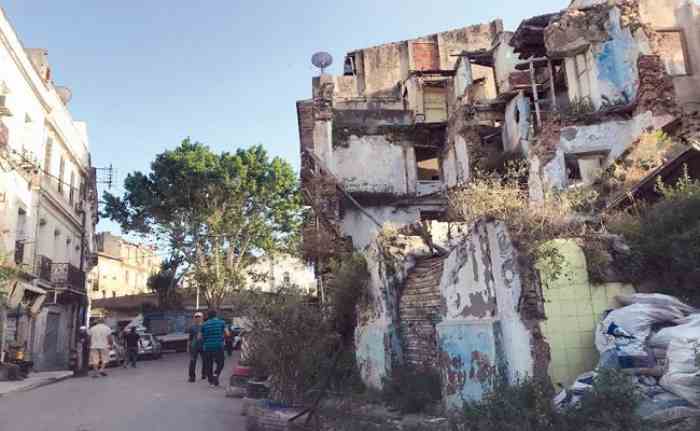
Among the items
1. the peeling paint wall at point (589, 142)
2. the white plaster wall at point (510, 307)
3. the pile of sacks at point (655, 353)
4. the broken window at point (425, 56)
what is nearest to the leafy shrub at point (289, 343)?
the white plaster wall at point (510, 307)

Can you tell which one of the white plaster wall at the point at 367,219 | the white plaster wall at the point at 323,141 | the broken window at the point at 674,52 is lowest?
the white plaster wall at the point at 367,219

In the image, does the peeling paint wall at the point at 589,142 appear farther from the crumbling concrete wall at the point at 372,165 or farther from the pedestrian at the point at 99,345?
the pedestrian at the point at 99,345

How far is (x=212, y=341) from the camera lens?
38.2ft

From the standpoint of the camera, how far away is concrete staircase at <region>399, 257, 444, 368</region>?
7.77 metres

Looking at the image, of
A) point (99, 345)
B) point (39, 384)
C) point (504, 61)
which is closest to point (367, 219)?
point (504, 61)

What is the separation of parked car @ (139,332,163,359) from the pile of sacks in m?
22.0

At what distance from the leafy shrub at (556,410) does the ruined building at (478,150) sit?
66 centimetres

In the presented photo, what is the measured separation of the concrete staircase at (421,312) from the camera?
7.77 m

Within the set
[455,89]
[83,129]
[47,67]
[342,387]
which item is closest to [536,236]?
[342,387]

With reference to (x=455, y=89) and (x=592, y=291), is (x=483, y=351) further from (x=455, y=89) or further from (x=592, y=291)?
(x=455, y=89)

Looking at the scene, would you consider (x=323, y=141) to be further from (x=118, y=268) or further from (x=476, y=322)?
(x=118, y=268)

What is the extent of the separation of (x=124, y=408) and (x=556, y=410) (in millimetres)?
7314

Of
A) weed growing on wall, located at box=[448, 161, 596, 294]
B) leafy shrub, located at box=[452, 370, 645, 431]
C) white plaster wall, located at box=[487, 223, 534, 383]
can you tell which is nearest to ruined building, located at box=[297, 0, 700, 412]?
white plaster wall, located at box=[487, 223, 534, 383]

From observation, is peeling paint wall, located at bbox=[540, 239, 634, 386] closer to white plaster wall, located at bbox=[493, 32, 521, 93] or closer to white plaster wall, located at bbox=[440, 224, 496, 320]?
white plaster wall, located at bbox=[440, 224, 496, 320]
